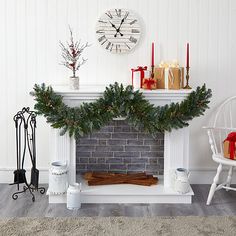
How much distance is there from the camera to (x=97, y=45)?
459 centimetres

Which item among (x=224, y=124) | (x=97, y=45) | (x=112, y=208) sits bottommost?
(x=112, y=208)

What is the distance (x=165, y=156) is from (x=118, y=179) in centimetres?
45

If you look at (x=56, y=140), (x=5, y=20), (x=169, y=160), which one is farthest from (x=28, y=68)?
(x=169, y=160)

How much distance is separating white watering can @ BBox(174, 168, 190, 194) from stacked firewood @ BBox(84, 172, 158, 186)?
0.91 ft

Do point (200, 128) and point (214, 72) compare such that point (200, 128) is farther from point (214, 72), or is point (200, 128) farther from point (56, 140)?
point (56, 140)

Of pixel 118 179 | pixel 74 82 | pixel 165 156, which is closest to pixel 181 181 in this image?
pixel 165 156

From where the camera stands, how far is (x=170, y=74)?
4.28m

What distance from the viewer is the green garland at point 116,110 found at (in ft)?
13.4

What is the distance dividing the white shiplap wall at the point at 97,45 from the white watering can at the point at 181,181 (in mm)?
765

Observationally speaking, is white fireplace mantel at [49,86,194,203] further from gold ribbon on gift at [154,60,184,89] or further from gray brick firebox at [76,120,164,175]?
gray brick firebox at [76,120,164,175]

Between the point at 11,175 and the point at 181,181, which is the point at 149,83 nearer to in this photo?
the point at 181,181

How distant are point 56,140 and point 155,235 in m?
1.16

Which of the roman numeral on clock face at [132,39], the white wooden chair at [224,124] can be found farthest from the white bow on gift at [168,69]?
the white wooden chair at [224,124]

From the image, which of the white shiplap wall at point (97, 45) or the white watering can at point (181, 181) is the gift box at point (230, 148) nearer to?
the white watering can at point (181, 181)
